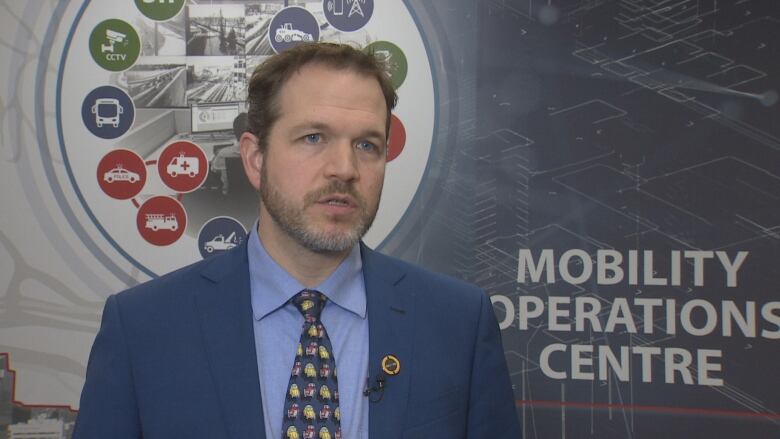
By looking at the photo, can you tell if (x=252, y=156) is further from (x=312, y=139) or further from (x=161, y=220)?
(x=161, y=220)

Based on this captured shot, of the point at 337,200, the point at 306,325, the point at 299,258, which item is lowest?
the point at 306,325

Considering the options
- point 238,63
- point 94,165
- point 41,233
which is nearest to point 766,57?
point 238,63

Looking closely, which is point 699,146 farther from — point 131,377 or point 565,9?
point 131,377

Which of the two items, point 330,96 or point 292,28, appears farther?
point 292,28

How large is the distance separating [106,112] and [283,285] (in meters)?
1.31

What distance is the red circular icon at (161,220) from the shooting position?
229 cm

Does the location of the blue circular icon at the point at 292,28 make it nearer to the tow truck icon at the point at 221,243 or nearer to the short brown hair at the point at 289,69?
the tow truck icon at the point at 221,243

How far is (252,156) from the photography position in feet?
4.72

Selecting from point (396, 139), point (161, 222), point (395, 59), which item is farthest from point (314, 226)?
point (161, 222)

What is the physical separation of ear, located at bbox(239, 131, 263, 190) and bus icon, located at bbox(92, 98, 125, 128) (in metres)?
1.05

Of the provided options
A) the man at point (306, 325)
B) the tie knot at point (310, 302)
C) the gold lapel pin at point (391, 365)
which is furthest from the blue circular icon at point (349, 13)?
the gold lapel pin at point (391, 365)

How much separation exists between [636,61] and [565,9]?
0.26 m

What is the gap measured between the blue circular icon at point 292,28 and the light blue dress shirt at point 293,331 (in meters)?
1.03

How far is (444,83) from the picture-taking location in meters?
2.18
